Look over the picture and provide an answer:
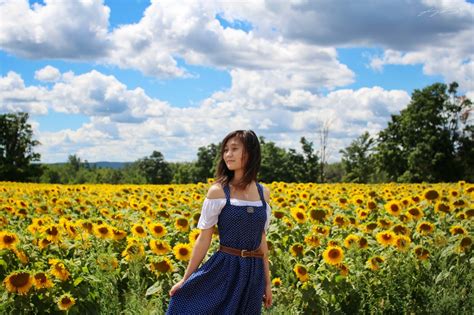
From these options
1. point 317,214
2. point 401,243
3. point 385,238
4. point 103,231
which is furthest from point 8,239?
point 401,243

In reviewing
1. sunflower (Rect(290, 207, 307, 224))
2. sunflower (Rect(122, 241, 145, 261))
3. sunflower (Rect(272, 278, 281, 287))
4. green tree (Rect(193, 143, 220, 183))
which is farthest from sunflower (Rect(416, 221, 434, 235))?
green tree (Rect(193, 143, 220, 183))

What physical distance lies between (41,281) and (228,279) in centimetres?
181

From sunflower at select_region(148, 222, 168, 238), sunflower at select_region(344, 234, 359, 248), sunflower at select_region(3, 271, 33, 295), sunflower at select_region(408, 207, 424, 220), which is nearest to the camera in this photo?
sunflower at select_region(3, 271, 33, 295)

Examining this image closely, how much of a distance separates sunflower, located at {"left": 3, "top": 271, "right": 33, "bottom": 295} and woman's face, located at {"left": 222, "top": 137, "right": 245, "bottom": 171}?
6.73ft

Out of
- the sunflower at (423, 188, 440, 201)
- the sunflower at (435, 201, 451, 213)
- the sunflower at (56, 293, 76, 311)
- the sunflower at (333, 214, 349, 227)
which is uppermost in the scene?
the sunflower at (423, 188, 440, 201)

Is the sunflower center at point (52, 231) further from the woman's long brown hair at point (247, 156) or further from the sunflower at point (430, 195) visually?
the sunflower at point (430, 195)

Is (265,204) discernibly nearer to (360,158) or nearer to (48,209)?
(48,209)

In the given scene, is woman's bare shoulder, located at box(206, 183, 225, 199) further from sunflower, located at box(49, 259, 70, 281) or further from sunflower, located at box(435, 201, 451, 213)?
sunflower, located at box(435, 201, 451, 213)

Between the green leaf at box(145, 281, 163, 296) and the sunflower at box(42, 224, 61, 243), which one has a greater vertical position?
the sunflower at box(42, 224, 61, 243)

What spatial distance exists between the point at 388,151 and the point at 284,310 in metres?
38.6

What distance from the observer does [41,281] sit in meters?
4.81

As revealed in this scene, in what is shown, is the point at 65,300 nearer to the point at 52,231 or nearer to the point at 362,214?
the point at 52,231

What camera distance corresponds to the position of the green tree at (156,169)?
8344 cm

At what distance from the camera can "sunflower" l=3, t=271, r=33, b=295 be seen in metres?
4.69
